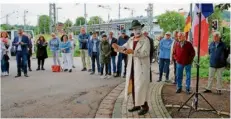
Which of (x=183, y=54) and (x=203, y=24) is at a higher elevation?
(x=203, y=24)

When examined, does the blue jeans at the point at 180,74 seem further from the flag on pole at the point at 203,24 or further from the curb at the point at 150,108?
the flag on pole at the point at 203,24

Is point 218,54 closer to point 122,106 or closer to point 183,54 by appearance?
point 183,54

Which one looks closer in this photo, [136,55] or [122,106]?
[136,55]

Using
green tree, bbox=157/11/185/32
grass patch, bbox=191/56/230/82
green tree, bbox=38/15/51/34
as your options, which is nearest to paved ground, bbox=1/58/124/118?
grass patch, bbox=191/56/230/82

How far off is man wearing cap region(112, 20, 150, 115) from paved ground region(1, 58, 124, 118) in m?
0.94

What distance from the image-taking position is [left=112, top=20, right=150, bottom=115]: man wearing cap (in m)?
7.03

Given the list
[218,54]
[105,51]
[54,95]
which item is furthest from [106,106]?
[105,51]

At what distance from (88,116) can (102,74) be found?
6.56 metres

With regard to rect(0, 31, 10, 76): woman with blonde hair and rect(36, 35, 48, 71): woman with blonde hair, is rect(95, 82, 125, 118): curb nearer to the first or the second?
rect(0, 31, 10, 76): woman with blonde hair

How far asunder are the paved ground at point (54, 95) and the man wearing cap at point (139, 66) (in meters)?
0.94

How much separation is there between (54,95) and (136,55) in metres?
3.14

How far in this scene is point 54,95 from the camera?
9336 millimetres

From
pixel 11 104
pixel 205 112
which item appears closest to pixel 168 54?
pixel 205 112

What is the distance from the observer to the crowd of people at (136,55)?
7090 millimetres
